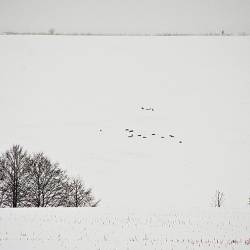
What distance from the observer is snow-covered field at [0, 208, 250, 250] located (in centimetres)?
1551

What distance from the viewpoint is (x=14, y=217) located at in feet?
69.7

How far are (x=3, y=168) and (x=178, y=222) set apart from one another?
1856 centimetres

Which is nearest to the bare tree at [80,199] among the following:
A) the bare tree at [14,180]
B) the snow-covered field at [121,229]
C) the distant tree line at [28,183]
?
the distant tree line at [28,183]

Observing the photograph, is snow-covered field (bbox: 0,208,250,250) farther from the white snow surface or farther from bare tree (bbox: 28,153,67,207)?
bare tree (bbox: 28,153,67,207)

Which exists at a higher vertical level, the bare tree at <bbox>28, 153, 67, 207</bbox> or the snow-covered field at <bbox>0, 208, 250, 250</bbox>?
the bare tree at <bbox>28, 153, 67, 207</bbox>

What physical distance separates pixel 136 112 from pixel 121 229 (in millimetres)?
49446

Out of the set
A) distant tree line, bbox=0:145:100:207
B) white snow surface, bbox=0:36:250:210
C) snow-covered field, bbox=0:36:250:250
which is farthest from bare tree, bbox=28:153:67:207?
white snow surface, bbox=0:36:250:210

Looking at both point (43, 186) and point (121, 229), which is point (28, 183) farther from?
point (121, 229)

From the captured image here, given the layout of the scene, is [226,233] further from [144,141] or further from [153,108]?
[153,108]

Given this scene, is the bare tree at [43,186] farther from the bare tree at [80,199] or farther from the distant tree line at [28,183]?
the bare tree at [80,199]

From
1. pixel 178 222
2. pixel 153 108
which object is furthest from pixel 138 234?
pixel 153 108

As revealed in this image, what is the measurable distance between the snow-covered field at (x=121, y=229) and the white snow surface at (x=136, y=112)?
729cm

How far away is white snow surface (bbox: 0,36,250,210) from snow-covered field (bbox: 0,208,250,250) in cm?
729

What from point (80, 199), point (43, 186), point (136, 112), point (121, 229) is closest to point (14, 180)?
point (43, 186)
